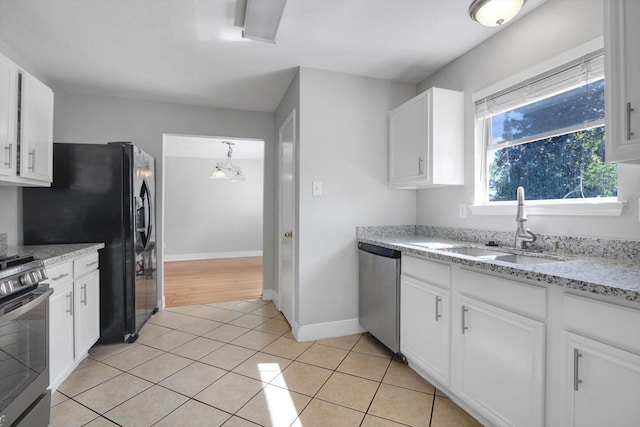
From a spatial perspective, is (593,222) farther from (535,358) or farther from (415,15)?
(415,15)

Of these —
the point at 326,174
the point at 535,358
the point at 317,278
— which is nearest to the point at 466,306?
the point at 535,358

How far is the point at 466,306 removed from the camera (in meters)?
1.58

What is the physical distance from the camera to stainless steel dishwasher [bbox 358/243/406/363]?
2.17 meters

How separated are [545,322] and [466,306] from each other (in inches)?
16.2

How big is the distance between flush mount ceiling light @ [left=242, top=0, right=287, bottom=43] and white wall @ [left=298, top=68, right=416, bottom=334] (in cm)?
57

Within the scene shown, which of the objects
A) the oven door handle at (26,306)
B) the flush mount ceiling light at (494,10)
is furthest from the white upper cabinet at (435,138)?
the oven door handle at (26,306)

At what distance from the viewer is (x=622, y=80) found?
117cm

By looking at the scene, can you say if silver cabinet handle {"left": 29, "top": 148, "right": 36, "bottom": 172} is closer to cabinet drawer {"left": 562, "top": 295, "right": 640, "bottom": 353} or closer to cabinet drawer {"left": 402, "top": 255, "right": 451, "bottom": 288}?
cabinet drawer {"left": 402, "top": 255, "right": 451, "bottom": 288}

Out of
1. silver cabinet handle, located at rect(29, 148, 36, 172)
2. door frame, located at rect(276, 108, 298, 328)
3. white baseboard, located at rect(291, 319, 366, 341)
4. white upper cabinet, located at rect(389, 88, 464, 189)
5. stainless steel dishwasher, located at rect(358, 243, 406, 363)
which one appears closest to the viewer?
silver cabinet handle, located at rect(29, 148, 36, 172)

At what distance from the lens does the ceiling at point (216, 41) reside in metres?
1.86

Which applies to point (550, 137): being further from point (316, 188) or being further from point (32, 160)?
point (32, 160)

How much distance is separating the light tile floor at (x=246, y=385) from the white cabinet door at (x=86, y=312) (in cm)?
17

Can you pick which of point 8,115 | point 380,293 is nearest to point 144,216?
point 8,115

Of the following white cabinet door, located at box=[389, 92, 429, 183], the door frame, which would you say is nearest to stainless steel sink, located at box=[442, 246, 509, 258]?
white cabinet door, located at box=[389, 92, 429, 183]
